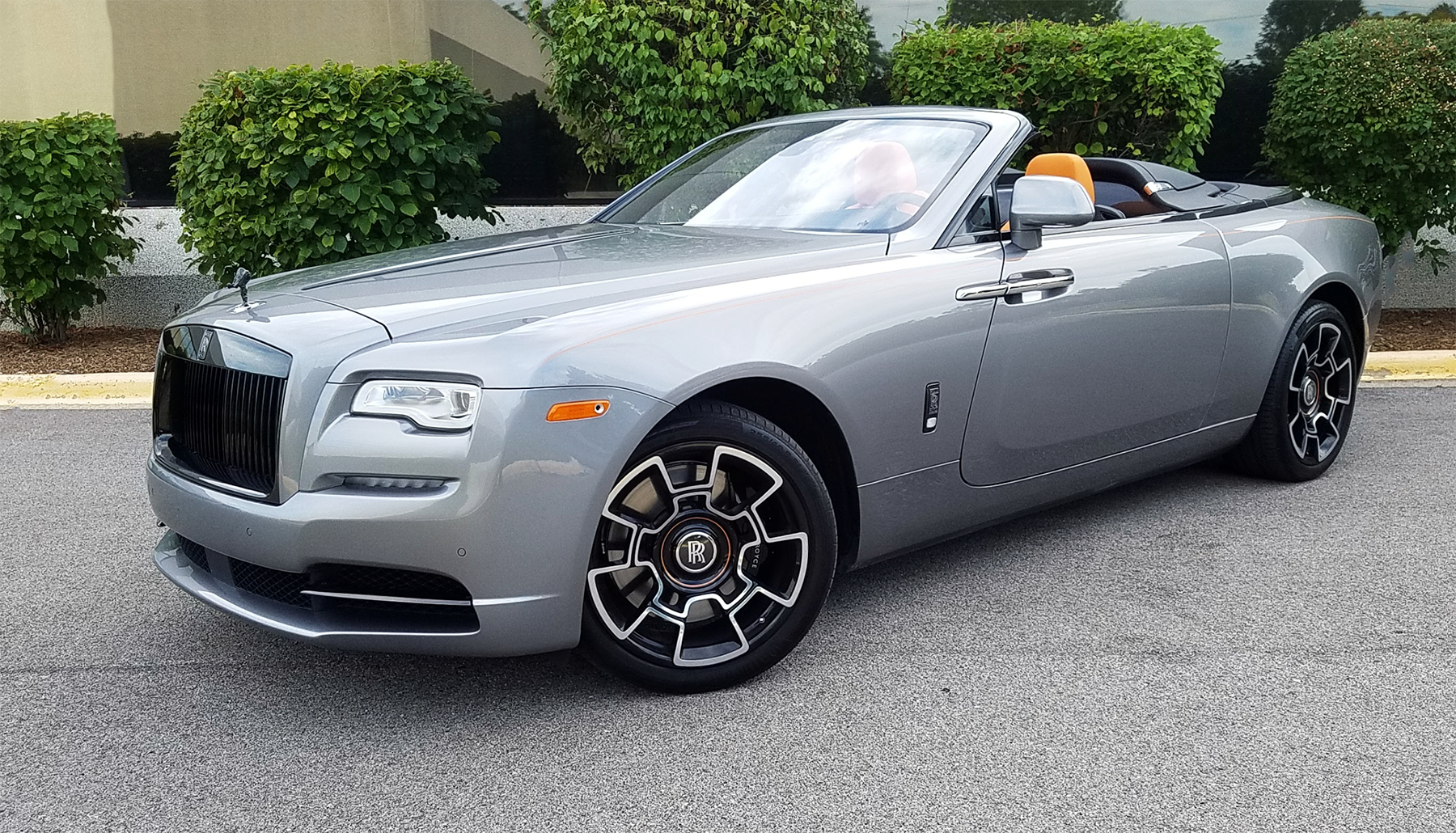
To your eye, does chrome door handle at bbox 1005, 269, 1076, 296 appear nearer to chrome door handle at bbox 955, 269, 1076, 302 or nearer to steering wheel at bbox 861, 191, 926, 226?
chrome door handle at bbox 955, 269, 1076, 302

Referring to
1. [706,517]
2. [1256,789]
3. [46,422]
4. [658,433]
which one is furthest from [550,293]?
[46,422]

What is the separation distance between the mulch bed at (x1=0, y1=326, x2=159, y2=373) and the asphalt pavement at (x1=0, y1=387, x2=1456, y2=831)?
3876 millimetres

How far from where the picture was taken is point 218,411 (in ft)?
9.83

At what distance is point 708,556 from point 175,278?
7.30m

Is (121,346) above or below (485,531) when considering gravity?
below

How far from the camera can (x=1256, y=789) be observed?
103 inches

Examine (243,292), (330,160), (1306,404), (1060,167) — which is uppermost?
(330,160)

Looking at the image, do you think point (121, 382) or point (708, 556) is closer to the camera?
point (708, 556)

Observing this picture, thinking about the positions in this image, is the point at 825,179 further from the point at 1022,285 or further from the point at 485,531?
the point at 485,531

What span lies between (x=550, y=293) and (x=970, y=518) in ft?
4.80

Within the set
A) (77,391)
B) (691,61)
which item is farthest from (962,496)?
(77,391)

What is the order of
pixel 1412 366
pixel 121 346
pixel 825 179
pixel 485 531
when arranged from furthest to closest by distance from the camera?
1. pixel 121 346
2. pixel 1412 366
3. pixel 825 179
4. pixel 485 531

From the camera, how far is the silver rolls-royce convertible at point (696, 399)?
8.91 ft

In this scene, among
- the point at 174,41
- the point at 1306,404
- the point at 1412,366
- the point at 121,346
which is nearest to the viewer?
the point at 1306,404
